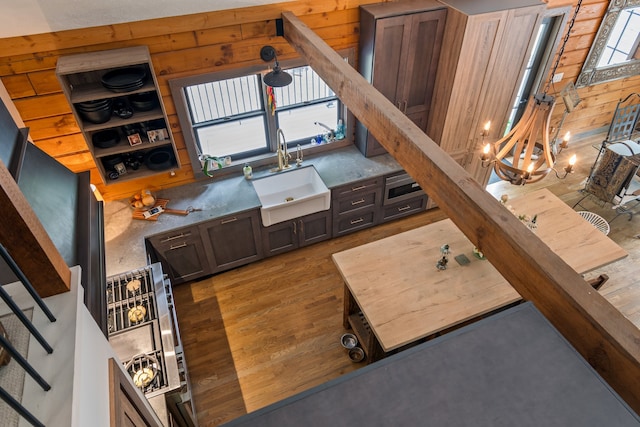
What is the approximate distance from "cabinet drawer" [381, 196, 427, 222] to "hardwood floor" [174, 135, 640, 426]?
0.14 metres

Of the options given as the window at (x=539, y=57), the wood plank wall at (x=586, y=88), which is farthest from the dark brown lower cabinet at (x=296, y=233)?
the wood plank wall at (x=586, y=88)

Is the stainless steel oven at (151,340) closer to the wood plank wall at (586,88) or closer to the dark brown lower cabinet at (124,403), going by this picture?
the dark brown lower cabinet at (124,403)

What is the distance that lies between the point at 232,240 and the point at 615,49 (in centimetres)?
556

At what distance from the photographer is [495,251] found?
5.02 feet

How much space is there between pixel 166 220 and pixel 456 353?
3.36m

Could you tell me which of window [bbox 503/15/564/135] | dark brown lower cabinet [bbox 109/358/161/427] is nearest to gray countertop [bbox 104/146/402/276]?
window [bbox 503/15/564/135]

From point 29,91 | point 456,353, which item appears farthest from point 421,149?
point 29,91

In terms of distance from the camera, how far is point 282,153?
14.3 feet

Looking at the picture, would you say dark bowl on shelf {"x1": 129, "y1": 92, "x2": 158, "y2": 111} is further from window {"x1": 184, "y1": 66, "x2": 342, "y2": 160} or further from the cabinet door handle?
the cabinet door handle

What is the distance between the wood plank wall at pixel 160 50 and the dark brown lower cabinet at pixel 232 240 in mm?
707

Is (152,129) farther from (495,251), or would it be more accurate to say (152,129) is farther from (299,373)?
(495,251)

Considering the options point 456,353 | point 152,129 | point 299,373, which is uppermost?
point 456,353

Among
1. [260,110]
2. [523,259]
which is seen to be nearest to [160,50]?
[260,110]

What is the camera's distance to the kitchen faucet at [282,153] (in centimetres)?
430
